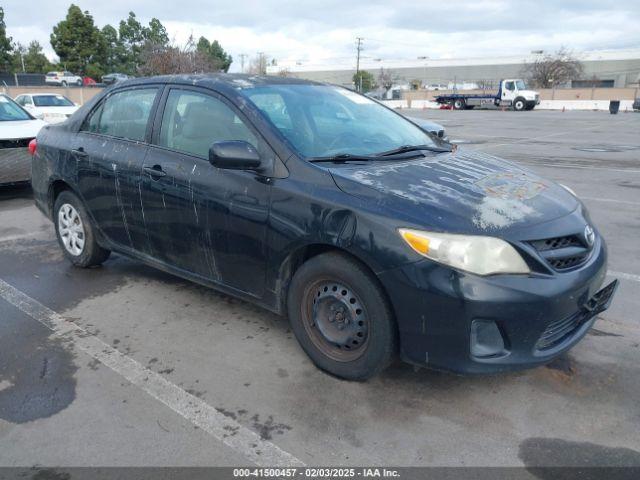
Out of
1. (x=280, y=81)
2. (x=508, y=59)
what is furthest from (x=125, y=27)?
(x=280, y=81)

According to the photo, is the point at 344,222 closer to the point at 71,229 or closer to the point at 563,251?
the point at 563,251

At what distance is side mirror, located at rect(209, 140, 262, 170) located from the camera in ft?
10.3

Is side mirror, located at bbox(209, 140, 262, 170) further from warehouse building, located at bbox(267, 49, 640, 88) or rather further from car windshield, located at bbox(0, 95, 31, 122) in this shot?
warehouse building, located at bbox(267, 49, 640, 88)

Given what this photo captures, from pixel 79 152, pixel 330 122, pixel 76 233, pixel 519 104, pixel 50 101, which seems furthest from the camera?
pixel 519 104

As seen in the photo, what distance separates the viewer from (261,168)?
10.6 ft

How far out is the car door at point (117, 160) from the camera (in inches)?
159

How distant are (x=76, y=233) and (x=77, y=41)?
6182cm

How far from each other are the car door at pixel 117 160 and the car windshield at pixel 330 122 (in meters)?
1.02

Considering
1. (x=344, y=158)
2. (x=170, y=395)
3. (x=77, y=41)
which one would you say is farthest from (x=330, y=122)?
(x=77, y=41)

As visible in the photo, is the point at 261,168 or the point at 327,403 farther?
the point at 261,168

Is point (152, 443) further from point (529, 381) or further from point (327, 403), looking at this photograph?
point (529, 381)

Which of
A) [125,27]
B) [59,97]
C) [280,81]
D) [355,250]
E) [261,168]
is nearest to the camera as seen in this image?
[355,250]

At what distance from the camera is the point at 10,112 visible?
8.76m

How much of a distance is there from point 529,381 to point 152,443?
2063mm
